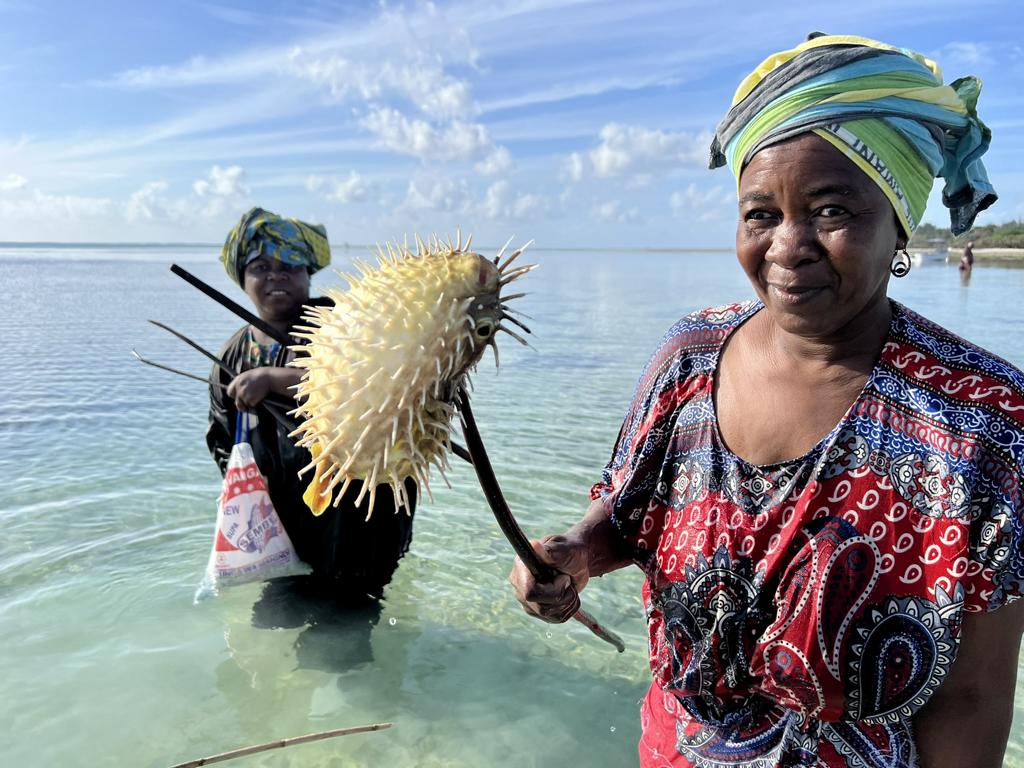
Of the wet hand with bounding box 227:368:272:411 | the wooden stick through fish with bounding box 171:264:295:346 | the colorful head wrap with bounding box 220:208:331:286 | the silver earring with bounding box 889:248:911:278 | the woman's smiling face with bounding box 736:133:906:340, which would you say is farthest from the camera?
the colorful head wrap with bounding box 220:208:331:286

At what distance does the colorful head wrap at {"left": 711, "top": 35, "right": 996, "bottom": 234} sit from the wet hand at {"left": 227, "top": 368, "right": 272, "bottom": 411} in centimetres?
283

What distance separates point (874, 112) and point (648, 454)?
1013 millimetres

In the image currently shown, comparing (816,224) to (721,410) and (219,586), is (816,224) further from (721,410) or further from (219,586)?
(219,586)

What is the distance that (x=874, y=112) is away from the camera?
1.64 meters

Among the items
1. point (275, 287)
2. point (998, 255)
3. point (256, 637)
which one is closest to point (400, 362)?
point (275, 287)

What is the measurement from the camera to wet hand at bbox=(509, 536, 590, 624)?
1866mm

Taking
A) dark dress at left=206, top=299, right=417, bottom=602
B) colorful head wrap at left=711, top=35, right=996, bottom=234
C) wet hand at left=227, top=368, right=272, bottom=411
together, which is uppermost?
colorful head wrap at left=711, top=35, right=996, bottom=234

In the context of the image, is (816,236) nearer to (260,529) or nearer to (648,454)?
(648,454)

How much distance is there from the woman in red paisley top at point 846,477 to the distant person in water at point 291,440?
246 cm

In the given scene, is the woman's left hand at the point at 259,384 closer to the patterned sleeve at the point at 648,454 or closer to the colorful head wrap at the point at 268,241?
the colorful head wrap at the point at 268,241

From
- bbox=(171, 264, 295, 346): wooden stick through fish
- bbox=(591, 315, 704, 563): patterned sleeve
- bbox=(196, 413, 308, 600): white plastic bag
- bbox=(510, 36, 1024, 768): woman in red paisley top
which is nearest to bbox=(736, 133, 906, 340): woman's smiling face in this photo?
bbox=(510, 36, 1024, 768): woman in red paisley top

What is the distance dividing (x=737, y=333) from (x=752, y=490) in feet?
1.60

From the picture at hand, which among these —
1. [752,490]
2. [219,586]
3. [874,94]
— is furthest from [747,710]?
[219,586]

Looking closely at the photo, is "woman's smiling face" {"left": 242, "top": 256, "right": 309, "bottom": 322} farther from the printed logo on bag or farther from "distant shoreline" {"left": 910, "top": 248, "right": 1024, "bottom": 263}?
"distant shoreline" {"left": 910, "top": 248, "right": 1024, "bottom": 263}
